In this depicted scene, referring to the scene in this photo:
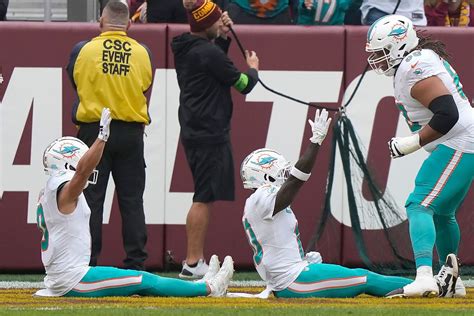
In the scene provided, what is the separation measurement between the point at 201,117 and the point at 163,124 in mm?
691

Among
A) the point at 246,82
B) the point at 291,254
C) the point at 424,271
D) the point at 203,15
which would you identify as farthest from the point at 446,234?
the point at 203,15

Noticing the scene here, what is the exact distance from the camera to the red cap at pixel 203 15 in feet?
35.7

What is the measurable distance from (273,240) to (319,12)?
3.60 meters

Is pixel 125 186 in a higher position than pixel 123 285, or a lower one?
higher

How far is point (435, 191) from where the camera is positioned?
8.97 metres

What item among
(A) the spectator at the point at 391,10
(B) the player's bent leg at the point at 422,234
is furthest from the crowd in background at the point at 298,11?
(B) the player's bent leg at the point at 422,234

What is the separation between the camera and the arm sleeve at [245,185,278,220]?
8711 mm

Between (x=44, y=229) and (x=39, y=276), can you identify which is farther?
(x=39, y=276)

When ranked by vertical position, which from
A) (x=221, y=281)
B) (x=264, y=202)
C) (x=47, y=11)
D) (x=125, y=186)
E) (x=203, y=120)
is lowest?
(x=221, y=281)

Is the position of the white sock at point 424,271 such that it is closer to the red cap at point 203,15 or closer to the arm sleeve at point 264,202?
the arm sleeve at point 264,202

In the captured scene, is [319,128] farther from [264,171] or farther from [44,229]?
[44,229]

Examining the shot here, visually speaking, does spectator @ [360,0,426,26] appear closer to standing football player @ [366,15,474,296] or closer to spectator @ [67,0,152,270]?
spectator @ [67,0,152,270]

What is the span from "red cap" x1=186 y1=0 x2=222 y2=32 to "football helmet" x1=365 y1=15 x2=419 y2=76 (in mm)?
1966

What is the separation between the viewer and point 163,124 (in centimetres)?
1167
